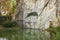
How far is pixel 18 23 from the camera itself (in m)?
32.3

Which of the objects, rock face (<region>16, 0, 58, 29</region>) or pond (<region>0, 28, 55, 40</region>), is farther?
rock face (<region>16, 0, 58, 29</region>)

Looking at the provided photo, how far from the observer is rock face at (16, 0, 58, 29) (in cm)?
2994

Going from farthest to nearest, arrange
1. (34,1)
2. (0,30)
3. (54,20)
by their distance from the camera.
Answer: (34,1) < (54,20) < (0,30)

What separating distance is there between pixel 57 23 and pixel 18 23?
20.2 feet

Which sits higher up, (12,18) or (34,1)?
(34,1)

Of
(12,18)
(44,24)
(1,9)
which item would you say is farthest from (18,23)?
(1,9)

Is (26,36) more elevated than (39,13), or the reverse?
(39,13)

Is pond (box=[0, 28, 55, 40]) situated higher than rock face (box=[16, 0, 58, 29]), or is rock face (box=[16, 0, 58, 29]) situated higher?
rock face (box=[16, 0, 58, 29])

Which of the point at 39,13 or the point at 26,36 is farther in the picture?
the point at 39,13

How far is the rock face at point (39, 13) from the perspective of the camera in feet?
98.2

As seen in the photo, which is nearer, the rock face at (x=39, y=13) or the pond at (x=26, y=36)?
the pond at (x=26, y=36)

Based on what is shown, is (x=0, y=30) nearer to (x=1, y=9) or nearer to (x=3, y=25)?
(x=3, y=25)

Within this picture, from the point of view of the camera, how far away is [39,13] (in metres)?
31.0

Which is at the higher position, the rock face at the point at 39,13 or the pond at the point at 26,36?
the rock face at the point at 39,13
